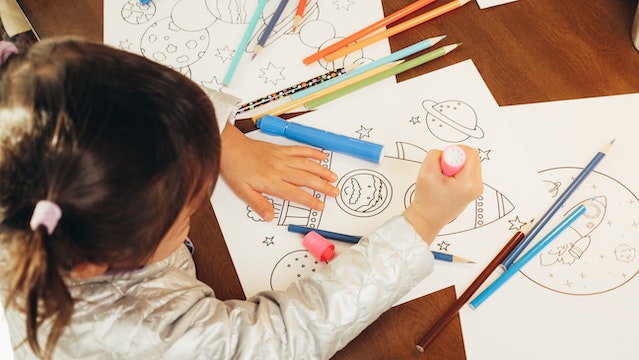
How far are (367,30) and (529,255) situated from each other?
1.11ft

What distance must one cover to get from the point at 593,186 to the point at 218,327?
1.34 feet

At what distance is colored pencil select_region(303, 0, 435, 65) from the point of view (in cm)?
73

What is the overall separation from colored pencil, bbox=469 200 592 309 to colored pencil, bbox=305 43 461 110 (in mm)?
238

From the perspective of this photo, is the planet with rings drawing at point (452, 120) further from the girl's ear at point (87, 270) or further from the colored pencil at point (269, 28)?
the girl's ear at point (87, 270)

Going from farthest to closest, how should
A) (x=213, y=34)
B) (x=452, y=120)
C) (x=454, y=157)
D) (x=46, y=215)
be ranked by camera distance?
(x=213, y=34) < (x=452, y=120) < (x=454, y=157) < (x=46, y=215)

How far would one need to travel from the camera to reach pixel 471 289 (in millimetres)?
573

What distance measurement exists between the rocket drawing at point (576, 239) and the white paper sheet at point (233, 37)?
30cm

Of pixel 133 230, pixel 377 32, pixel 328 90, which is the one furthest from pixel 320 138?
pixel 133 230

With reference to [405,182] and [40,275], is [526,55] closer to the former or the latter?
[405,182]

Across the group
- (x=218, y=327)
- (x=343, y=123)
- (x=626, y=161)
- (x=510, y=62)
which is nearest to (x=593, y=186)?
(x=626, y=161)

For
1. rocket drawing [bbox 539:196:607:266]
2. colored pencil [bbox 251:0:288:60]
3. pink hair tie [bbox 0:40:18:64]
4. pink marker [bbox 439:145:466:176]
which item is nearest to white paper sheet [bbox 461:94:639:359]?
rocket drawing [bbox 539:196:607:266]

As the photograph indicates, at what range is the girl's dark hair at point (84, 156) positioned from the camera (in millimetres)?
404

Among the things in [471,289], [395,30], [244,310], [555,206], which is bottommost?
[244,310]

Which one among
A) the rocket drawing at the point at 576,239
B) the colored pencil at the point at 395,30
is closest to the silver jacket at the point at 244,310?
the rocket drawing at the point at 576,239
